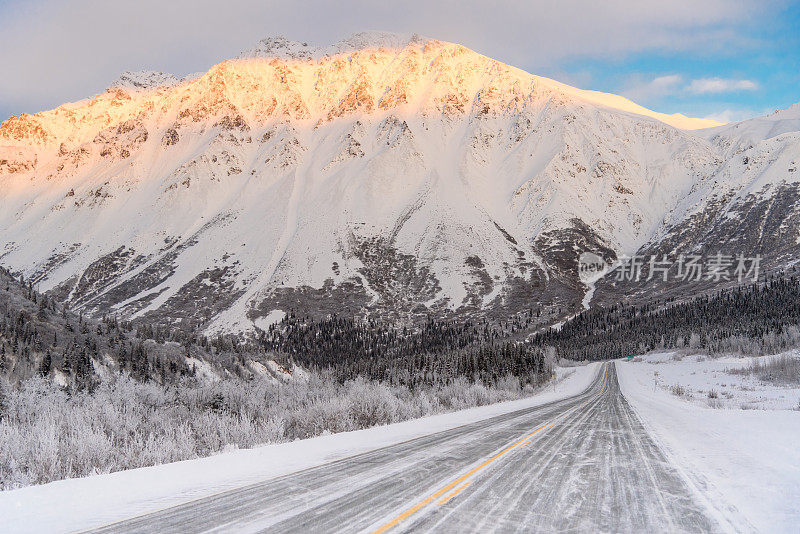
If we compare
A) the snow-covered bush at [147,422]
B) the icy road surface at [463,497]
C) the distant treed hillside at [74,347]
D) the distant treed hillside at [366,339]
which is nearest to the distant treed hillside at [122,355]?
the distant treed hillside at [74,347]

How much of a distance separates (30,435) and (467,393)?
21.3 meters

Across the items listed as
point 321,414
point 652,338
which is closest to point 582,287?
point 652,338

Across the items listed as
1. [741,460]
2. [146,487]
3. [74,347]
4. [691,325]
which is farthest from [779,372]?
[691,325]

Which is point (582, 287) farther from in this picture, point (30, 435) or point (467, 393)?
point (30, 435)

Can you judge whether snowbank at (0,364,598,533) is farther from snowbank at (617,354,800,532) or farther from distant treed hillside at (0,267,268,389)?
distant treed hillside at (0,267,268,389)

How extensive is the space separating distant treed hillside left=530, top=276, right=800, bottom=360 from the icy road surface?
77.5m

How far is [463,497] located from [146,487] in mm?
5097

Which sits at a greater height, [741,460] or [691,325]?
[741,460]

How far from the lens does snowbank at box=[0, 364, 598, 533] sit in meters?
5.80

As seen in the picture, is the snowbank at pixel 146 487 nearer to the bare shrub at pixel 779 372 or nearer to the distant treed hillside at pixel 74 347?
the distant treed hillside at pixel 74 347

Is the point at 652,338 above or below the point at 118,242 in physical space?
below

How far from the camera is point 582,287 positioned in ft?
572

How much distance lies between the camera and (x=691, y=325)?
109 m

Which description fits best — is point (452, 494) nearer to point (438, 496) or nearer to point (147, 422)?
point (438, 496)
